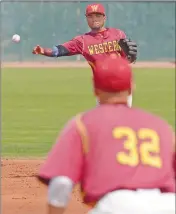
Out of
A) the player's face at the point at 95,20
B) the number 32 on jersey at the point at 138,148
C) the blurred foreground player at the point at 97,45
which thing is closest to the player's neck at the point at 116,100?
the number 32 on jersey at the point at 138,148

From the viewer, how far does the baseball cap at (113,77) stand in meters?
3.32

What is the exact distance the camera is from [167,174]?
328 cm

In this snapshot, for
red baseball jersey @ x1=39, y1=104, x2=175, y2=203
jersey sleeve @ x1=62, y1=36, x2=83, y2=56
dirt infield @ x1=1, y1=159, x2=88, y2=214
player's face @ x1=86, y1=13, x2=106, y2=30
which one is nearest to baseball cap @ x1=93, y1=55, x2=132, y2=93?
red baseball jersey @ x1=39, y1=104, x2=175, y2=203

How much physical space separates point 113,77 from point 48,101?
17.1 m

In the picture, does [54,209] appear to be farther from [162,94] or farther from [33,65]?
[33,65]

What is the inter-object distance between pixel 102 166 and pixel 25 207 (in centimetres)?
413

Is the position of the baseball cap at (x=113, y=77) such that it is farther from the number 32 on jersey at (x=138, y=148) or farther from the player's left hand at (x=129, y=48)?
the player's left hand at (x=129, y=48)

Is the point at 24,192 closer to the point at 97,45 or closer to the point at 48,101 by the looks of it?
the point at 97,45

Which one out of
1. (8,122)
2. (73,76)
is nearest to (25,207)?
(8,122)

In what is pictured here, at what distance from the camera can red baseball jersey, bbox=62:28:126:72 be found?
27.4ft

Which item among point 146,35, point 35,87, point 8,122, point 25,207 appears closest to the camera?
point 25,207

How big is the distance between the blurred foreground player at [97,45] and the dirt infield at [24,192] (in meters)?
1.49

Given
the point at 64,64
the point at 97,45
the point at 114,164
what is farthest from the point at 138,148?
the point at 64,64

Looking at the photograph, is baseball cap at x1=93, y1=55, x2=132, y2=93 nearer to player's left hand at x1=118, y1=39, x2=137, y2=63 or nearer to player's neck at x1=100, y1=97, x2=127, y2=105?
player's neck at x1=100, y1=97, x2=127, y2=105
